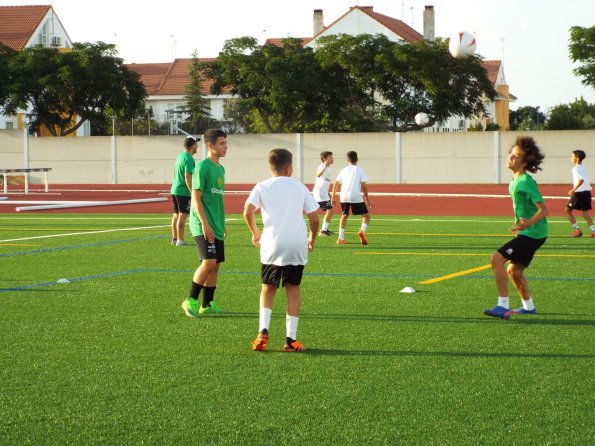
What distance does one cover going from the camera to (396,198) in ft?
107

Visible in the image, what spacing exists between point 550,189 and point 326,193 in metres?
19.9

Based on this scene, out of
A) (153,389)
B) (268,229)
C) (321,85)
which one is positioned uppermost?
(321,85)

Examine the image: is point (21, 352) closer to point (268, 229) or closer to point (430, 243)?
point (268, 229)

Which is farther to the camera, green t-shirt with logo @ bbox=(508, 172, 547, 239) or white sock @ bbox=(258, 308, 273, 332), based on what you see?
green t-shirt with logo @ bbox=(508, 172, 547, 239)

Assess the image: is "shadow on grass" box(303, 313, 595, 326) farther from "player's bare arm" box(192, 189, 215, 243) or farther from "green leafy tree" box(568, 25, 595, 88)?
"green leafy tree" box(568, 25, 595, 88)

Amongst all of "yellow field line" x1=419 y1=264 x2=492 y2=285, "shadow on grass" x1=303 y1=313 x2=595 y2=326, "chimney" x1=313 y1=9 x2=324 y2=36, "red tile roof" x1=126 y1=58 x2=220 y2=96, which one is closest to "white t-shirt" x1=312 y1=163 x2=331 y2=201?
"yellow field line" x1=419 y1=264 x2=492 y2=285

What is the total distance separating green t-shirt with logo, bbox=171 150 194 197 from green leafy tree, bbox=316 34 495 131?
36.6 metres

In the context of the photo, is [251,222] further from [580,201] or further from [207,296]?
[580,201]

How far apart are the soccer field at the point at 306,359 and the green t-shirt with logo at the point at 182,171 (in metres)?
2.49

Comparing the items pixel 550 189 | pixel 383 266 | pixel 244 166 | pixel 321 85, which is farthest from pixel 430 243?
pixel 321 85

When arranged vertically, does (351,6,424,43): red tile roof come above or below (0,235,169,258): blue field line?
above

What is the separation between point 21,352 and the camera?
7.36m

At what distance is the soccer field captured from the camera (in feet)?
17.7

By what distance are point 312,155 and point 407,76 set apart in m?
11.7
